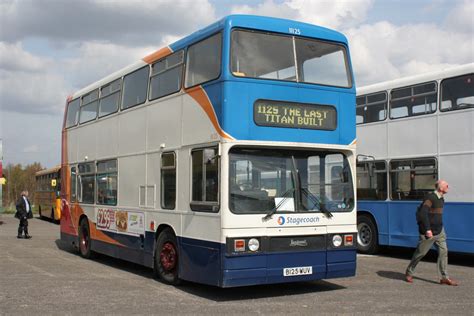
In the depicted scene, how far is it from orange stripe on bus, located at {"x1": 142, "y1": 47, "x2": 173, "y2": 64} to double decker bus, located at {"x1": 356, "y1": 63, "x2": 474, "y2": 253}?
21.4ft

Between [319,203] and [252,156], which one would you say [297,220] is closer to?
[319,203]

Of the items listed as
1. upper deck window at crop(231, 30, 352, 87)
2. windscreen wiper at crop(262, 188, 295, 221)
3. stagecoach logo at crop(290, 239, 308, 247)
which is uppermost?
upper deck window at crop(231, 30, 352, 87)

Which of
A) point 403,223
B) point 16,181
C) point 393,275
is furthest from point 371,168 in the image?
point 16,181

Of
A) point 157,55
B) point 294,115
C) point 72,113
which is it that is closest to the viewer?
point 294,115

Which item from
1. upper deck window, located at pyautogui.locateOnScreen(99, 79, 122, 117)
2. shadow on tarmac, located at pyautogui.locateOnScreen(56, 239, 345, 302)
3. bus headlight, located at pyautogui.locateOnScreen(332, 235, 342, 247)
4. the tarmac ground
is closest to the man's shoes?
the tarmac ground

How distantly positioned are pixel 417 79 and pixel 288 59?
613cm

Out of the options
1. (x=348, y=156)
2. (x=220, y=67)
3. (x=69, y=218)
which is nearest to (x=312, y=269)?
(x=348, y=156)

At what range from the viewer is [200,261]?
893 centimetres

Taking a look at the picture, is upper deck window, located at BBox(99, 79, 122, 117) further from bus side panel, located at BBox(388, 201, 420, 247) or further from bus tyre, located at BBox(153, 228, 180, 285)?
bus side panel, located at BBox(388, 201, 420, 247)

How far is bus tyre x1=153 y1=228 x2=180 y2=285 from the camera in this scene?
998 cm

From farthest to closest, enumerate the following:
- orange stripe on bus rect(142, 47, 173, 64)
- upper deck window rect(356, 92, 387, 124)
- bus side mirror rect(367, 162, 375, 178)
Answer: bus side mirror rect(367, 162, 375, 178)
upper deck window rect(356, 92, 387, 124)
orange stripe on bus rect(142, 47, 173, 64)

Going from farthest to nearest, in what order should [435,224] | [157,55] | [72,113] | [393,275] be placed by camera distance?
1. [72,113]
2. [393,275]
3. [157,55]
4. [435,224]

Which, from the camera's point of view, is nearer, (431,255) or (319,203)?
(319,203)

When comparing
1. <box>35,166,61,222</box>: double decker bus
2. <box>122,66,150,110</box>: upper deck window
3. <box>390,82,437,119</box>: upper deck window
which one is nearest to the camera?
<box>122,66,150,110</box>: upper deck window
